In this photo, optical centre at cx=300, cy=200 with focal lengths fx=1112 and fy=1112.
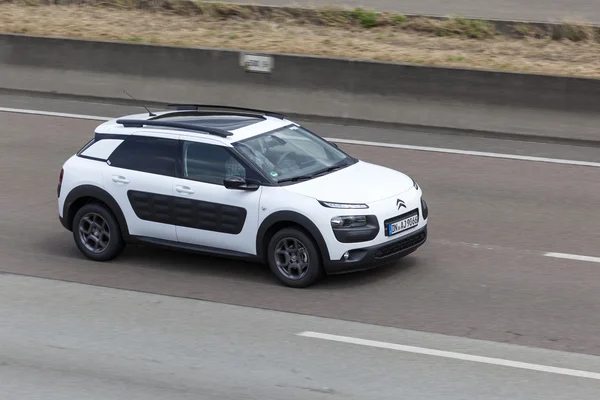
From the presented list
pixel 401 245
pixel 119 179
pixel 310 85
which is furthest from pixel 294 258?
pixel 310 85

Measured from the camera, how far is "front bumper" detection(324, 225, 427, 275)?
1020cm

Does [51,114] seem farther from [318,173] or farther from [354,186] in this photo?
[354,186]

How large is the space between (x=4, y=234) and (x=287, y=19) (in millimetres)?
11601

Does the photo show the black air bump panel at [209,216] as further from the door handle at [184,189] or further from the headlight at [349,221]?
the headlight at [349,221]

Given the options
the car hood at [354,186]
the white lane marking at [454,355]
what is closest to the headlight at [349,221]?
the car hood at [354,186]

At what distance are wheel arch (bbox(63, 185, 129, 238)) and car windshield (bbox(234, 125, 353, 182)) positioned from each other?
4.83ft

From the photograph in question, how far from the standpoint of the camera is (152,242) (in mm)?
11109

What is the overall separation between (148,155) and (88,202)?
88 centimetres

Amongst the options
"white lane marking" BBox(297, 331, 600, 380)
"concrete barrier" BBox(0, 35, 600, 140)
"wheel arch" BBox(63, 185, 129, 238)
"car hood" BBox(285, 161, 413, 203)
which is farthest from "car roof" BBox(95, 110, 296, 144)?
"concrete barrier" BBox(0, 35, 600, 140)

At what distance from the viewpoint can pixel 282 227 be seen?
34.2ft

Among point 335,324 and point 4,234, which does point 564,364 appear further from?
point 4,234

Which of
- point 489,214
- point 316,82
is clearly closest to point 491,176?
point 489,214

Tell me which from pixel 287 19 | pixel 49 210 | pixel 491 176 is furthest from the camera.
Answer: pixel 287 19

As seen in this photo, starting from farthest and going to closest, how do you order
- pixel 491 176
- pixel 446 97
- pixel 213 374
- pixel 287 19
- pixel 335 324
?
pixel 287 19
pixel 446 97
pixel 491 176
pixel 335 324
pixel 213 374
